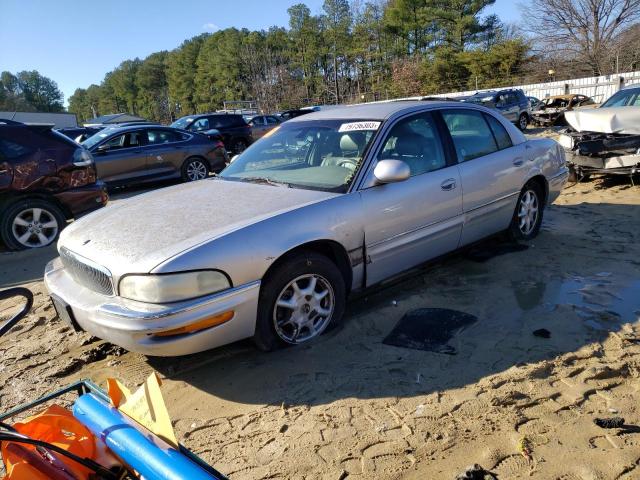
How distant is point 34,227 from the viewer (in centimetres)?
682

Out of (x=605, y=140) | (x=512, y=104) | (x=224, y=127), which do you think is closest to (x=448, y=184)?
(x=605, y=140)

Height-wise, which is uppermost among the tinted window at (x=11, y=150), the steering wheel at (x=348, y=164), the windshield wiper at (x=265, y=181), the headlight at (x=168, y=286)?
the tinted window at (x=11, y=150)

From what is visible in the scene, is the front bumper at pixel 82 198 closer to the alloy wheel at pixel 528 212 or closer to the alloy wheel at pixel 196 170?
the alloy wheel at pixel 196 170

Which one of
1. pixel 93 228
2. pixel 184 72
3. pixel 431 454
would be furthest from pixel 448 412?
pixel 184 72

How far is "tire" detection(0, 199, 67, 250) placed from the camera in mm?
6629

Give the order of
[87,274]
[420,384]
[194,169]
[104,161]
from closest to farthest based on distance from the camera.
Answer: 1. [420,384]
2. [87,274]
3. [104,161]
4. [194,169]

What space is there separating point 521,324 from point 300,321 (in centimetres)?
157

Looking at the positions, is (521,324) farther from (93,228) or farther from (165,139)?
(165,139)

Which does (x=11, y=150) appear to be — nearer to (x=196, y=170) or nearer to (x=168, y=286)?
(x=168, y=286)

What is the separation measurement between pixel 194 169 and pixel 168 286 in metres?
9.52

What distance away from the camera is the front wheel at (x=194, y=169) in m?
11.7

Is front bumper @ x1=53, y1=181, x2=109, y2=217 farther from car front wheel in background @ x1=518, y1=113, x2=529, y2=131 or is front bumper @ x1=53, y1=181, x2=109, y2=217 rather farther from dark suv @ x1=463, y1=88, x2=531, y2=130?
car front wheel in background @ x1=518, y1=113, x2=529, y2=131

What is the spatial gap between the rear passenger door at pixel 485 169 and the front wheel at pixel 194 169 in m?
8.04

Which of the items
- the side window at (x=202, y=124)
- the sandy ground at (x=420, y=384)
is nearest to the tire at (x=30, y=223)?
the sandy ground at (x=420, y=384)
